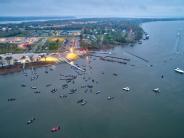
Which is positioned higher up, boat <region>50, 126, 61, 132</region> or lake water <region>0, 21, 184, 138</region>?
lake water <region>0, 21, 184, 138</region>

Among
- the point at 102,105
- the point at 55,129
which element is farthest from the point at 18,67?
the point at 55,129

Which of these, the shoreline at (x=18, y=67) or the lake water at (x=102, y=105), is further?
the shoreline at (x=18, y=67)

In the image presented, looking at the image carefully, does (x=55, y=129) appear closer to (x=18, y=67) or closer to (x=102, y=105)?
(x=102, y=105)

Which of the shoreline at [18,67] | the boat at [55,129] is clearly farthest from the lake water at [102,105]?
the shoreline at [18,67]

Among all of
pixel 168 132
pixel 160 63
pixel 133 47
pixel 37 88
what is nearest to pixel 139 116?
pixel 168 132

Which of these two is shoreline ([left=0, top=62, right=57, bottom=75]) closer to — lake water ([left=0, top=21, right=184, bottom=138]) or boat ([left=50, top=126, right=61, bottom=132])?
lake water ([left=0, top=21, right=184, bottom=138])

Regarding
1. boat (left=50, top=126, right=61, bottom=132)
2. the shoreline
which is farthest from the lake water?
the shoreline

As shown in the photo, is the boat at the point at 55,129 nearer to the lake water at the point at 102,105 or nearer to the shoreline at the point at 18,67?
the lake water at the point at 102,105

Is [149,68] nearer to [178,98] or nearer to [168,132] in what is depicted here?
[178,98]

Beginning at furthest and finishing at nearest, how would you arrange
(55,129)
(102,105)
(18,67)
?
(18,67) < (102,105) < (55,129)

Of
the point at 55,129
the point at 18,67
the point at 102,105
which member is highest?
the point at 18,67
